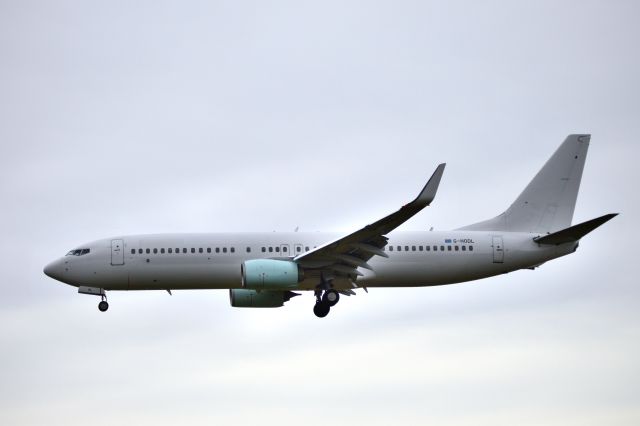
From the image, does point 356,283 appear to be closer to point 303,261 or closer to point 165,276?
point 303,261

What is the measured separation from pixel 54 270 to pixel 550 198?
22.3 m

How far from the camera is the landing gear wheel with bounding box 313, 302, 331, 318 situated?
44562mm

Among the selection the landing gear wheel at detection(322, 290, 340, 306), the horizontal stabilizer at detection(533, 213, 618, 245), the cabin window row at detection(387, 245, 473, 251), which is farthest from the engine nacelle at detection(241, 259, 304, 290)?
the horizontal stabilizer at detection(533, 213, 618, 245)

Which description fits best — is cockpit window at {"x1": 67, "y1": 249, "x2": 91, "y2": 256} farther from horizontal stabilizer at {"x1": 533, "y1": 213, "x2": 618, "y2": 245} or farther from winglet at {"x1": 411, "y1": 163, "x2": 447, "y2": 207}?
horizontal stabilizer at {"x1": 533, "y1": 213, "x2": 618, "y2": 245}

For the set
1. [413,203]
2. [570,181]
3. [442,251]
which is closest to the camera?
[413,203]

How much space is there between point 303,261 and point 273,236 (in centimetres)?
275

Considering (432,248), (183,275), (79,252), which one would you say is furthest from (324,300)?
(79,252)

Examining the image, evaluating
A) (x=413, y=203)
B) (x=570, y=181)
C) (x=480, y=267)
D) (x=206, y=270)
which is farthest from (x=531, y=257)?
(x=206, y=270)

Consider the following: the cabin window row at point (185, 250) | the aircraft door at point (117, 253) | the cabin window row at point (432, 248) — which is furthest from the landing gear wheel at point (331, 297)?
the aircraft door at point (117, 253)

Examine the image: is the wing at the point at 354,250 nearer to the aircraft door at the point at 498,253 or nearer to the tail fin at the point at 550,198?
the aircraft door at the point at 498,253

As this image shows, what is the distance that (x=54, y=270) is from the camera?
44.8m

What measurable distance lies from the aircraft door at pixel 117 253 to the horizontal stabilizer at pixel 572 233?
17.6 meters

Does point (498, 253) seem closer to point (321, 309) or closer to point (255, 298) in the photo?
point (321, 309)

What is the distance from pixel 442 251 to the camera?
44781 mm
